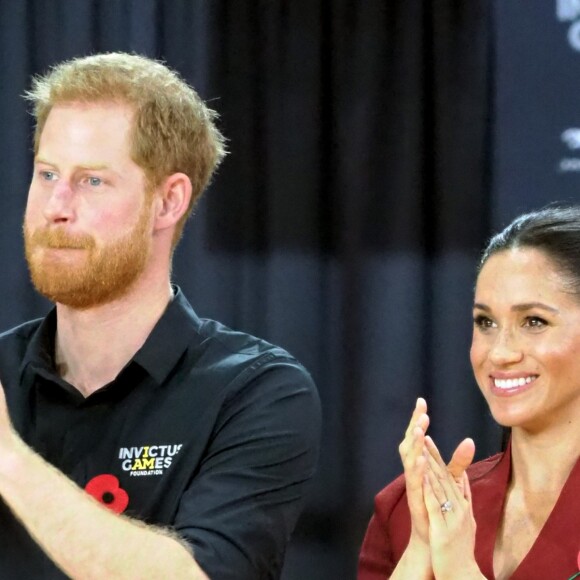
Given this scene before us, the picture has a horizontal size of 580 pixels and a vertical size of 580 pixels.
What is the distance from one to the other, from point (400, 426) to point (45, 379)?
1.19 m

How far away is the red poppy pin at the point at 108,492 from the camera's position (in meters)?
1.73

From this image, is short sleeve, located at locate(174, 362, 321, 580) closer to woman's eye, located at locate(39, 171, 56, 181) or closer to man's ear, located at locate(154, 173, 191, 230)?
man's ear, located at locate(154, 173, 191, 230)

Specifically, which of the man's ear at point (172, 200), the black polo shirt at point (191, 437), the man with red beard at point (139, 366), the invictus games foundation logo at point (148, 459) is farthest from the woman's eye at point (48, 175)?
the invictus games foundation logo at point (148, 459)

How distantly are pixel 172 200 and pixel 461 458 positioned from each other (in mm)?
Answer: 654

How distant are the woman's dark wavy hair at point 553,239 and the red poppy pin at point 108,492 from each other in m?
0.75

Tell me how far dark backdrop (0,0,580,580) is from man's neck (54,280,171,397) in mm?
983

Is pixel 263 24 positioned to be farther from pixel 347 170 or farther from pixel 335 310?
pixel 335 310

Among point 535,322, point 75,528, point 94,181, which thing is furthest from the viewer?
point 535,322

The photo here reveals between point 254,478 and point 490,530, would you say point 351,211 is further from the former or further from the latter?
point 254,478

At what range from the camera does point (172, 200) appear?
1917 mm

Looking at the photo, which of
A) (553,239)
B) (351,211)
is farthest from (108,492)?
(351,211)

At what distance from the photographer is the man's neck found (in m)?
1.84

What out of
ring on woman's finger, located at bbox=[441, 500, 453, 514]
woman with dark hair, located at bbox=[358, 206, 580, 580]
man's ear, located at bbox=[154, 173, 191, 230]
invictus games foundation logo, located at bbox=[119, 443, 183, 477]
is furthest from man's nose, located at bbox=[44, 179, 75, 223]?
ring on woman's finger, located at bbox=[441, 500, 453, 514]

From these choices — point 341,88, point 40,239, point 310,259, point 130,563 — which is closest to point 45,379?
point 40,239
